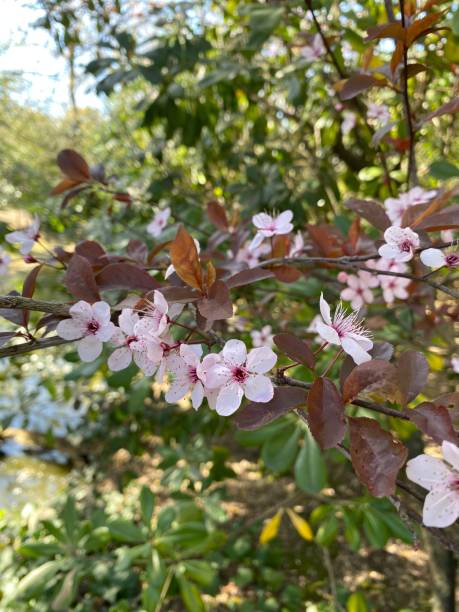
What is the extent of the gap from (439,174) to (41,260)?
912 mm

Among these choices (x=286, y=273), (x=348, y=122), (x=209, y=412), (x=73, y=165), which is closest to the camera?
(x=286, y=273)

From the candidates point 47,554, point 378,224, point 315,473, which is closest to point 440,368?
point 315,473

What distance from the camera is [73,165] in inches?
36.8

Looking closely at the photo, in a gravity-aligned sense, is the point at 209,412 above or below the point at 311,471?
below

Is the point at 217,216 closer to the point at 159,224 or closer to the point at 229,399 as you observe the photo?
the point at 159,224

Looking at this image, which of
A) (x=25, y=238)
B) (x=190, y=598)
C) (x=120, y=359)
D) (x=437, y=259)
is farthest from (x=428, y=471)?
(x=190, y=598)

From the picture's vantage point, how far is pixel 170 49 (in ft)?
4.87

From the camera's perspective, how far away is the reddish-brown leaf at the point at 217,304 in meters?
0.51

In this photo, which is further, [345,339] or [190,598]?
[190,598]

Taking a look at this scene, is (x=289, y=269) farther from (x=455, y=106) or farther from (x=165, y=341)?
(x=455, y=106)

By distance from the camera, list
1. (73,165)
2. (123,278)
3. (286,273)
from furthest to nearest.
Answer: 1. (73,165)
2. (286,273)
3. (123,278)

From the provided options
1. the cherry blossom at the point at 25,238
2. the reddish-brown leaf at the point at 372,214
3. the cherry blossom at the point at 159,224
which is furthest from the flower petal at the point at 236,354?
the cherry blossom at the point at 159,224

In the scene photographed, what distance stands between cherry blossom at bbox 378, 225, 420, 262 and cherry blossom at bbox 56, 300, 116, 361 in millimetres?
336

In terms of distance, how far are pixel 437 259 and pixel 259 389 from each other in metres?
0.27
